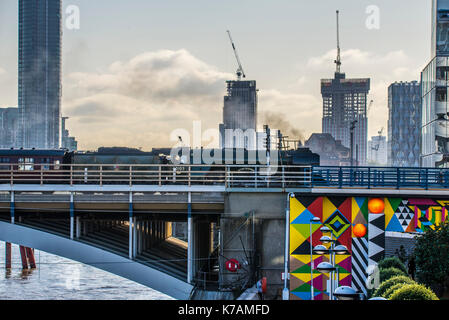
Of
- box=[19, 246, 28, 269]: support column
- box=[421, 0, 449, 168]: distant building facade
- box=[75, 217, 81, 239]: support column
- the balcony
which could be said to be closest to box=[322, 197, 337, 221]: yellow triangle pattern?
box=[75, 217, 81, 239]: support column

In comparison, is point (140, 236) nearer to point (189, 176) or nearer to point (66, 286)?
point (189, 176)

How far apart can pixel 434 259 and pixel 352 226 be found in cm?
621

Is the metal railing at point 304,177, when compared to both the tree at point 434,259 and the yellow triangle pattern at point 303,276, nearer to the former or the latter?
the yellow triangle pattern at point 303,276

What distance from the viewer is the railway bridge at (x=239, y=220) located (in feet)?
103

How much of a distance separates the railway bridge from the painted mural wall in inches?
2.0

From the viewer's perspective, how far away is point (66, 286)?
7625cm

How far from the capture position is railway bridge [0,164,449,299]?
31281 millimetres

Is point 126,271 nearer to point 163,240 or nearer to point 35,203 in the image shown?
point 35,203

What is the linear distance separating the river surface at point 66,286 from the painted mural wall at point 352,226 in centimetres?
3669

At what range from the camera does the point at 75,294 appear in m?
69.8
